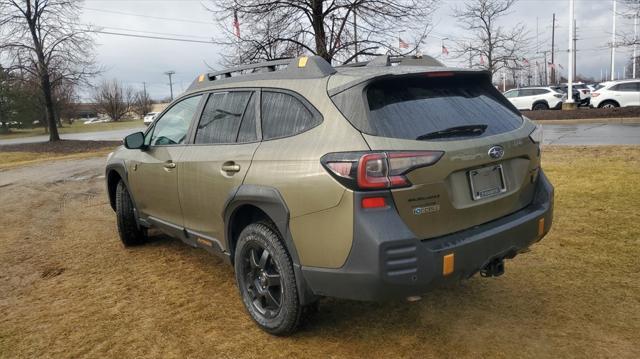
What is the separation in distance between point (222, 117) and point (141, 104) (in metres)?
81.4

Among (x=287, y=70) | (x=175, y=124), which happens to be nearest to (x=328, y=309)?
(x=287, y=70)

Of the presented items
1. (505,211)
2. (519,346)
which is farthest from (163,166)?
(519,346)

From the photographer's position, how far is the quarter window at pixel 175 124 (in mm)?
4219

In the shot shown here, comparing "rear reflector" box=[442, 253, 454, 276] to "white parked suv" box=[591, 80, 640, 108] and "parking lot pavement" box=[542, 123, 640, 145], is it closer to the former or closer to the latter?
"parking lot pavement" box=[542, 123, 640, 145]

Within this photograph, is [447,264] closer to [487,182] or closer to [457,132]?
[487,182]

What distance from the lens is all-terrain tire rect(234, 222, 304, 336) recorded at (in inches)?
117

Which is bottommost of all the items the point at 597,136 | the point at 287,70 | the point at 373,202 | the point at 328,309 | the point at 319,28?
the point at 328,309

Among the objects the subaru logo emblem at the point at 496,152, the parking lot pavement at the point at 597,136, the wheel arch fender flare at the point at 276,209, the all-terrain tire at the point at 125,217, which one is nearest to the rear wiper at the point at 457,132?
the subaru logo emblem at the point at 496,152

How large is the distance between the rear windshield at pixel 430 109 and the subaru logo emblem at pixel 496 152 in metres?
0.11

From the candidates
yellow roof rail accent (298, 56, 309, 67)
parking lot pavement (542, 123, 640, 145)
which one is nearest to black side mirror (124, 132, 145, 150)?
yellow roof rail accent (298, 56, 309, 67)

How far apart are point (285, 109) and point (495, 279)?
7.38 ft

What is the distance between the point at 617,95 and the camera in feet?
78.6

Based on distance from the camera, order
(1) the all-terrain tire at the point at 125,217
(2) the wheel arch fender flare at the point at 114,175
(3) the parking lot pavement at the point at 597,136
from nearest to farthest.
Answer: (2) the wheel arch fender flare at the point at 114,175
(1) the all-terrain tire at the point at 125,217
(3) the parking lot pavement at the point at 597,136

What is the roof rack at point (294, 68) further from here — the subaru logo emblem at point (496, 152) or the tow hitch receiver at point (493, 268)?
the tow hitch receiver at point (493, 268)
